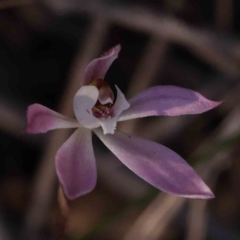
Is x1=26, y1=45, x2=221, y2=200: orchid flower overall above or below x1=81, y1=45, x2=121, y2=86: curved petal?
below

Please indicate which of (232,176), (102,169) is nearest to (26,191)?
(102,169)

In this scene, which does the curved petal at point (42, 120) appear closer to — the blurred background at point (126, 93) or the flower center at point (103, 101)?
the flower center at point (103, 101)

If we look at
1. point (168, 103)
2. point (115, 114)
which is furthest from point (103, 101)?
point (168, 103)

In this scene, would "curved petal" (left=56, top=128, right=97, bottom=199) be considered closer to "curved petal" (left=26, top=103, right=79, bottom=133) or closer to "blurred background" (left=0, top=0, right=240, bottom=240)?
"curved petal" (left=26, top=103, right=79, bottom=133)

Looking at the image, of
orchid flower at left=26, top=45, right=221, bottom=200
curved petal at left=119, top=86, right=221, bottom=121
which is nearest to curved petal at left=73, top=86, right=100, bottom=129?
orchid flower at left=26, top=45, right=221, bottom=200

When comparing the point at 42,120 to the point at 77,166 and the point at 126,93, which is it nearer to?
the point at 77,166

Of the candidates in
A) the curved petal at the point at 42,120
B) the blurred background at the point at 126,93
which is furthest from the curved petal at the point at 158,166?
the blurred background at the point at 126,93
